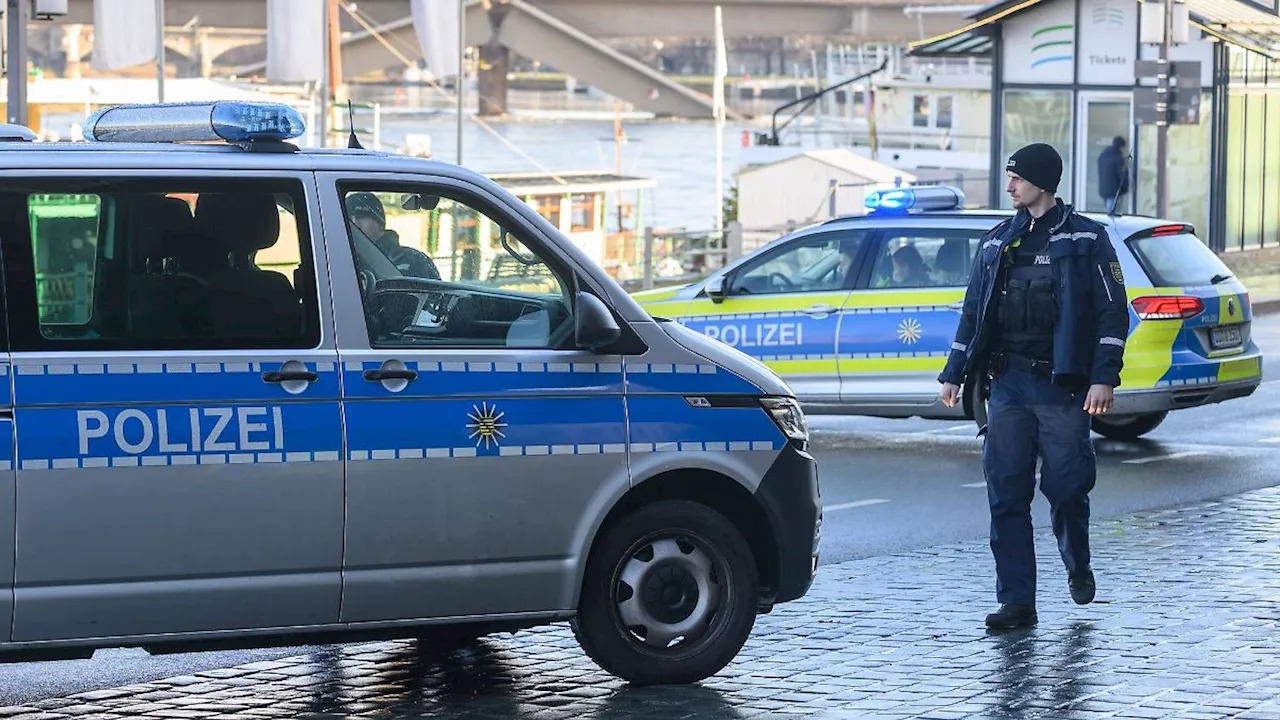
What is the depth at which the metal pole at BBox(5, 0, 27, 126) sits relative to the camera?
13555 mm

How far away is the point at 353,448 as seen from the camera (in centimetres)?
618

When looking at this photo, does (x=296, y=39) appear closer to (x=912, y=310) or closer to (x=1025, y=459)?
(x=912, y=310)

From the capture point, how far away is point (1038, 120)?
105ft

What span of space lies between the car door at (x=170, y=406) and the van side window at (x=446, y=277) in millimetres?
183

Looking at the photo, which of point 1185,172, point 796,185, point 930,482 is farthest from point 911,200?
point 796,185

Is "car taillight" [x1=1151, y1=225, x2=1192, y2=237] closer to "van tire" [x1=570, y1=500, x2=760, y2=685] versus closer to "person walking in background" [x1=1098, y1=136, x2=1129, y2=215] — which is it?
"van tire" [x1=570, y1=500, x2=760, y2=685]

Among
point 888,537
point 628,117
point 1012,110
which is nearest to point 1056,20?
point 1012,110

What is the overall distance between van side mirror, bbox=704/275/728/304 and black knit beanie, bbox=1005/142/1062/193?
6.26 meters

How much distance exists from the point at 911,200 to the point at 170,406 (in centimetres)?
851

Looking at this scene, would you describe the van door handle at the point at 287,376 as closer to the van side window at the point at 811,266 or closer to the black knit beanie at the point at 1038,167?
the black knit beanie at the point at 1038,167

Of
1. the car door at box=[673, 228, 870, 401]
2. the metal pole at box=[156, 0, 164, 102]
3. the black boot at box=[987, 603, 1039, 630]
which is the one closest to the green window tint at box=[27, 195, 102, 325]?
the black boot at box=[987, 603, 1039, 630]

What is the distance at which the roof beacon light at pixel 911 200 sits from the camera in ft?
45.3

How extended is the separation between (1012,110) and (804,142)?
4719 cm

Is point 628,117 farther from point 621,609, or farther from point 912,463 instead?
point 621,609
